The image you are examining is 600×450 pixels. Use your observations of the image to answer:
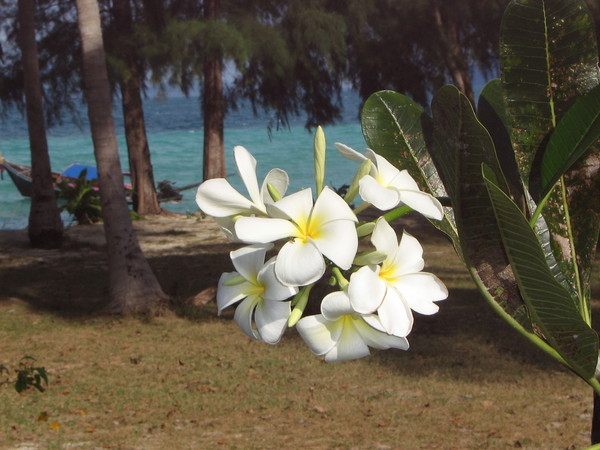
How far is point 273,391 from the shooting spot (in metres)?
5.54

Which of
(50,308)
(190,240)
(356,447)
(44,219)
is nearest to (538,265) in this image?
(356,447)

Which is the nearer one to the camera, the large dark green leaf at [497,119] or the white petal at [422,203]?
the white petal at [422,203]

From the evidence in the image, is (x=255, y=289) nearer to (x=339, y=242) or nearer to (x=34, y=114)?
(x=339, y=242)

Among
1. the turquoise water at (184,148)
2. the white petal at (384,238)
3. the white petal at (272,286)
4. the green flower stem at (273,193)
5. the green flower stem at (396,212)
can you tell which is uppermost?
the green flower stem at (273,193)

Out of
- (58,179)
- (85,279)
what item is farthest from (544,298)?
(58,179)

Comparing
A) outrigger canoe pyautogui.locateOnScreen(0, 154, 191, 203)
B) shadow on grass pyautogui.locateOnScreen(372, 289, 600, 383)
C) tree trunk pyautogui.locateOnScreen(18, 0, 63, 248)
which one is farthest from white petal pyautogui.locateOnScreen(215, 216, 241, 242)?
outrigger canoe pyautogui.locateOnScreen(0, 154, 191, 203)

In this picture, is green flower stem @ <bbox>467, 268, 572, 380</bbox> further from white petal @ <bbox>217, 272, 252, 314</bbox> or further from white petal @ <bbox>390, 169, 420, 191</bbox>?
white petal @ <bbox>217, 272, 252, 314</bbox>

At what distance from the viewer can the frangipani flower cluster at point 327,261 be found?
69 centimetres

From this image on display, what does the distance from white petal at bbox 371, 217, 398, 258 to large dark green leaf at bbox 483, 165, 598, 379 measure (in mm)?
102

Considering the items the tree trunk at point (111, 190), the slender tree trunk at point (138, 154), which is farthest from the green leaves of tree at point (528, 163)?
the slender tree trunk at point (138, 154)

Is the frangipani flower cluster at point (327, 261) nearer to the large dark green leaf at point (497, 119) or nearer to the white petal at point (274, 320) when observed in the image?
the white petal at point (274, 320)

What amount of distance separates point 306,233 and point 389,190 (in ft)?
0.29

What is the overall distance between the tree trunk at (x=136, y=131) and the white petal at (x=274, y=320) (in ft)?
38.7

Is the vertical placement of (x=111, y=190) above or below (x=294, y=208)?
below
